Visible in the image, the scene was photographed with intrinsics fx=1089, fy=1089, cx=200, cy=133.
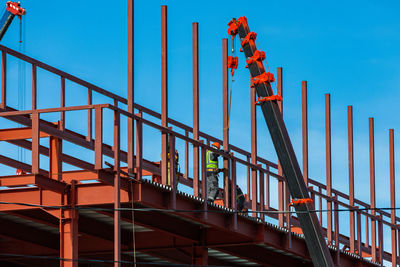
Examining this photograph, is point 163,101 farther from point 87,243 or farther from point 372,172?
point 372,172

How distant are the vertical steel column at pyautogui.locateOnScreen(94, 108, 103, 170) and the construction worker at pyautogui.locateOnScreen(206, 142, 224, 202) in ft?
23.4

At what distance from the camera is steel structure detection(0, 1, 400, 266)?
26234 millimetres

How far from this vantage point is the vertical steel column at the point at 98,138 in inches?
996

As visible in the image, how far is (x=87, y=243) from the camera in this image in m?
32.3

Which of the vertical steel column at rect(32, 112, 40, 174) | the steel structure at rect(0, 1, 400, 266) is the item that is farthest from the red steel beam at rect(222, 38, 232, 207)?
the vertical steel column at rect(32, 112, 40, 174)

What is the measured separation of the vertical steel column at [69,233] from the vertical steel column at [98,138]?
1.41 meters

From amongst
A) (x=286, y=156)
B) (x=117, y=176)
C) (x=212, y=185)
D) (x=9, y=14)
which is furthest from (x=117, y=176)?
(x=9, y=14)

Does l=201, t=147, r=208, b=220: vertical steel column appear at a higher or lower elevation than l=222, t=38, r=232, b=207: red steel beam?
lower

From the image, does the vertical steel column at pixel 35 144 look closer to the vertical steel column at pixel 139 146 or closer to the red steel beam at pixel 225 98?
the vertical steel column at pixel 139 146

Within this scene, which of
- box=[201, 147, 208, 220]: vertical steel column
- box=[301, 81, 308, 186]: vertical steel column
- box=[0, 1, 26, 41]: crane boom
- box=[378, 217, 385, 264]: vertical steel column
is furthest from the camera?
box=[0, 1, 26, 41]: crane boom

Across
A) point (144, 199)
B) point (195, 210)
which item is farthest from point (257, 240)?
point (144, 199)

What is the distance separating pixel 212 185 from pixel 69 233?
719cm

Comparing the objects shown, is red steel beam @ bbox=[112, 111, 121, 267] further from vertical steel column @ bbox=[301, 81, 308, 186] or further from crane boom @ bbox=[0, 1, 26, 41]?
crane boom @ bbox=[0, 1, 26, 41]

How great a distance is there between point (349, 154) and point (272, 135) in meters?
14.3
